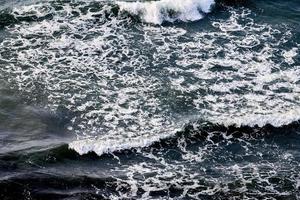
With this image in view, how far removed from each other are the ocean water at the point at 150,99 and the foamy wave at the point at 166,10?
0.15 feet

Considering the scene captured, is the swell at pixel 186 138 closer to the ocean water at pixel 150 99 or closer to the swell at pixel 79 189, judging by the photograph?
the ocean water at pixel 150 99

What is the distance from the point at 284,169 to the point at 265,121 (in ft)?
6.24

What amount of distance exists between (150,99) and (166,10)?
592 centimetres

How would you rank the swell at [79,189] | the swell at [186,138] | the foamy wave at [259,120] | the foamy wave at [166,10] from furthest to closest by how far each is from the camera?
the foamy wave at [166,10] < the foamy wave at [259,120] < the swell at [186,138] < the swell at [79,189]

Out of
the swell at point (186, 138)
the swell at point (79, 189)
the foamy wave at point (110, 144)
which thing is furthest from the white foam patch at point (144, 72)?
the swell at point (79, 189)

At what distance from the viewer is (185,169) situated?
1254cm

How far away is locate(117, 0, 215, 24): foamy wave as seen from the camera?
1939 centimetres

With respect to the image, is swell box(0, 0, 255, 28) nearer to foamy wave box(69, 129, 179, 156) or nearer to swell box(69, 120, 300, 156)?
swell box(69, 120, 300, 156)

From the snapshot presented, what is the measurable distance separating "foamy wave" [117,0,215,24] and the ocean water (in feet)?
0.15

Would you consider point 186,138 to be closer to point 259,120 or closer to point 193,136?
point 193,136

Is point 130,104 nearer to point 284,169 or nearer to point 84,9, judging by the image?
point 284,169

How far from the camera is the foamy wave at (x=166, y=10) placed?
19391 mm

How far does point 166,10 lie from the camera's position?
19.7 m

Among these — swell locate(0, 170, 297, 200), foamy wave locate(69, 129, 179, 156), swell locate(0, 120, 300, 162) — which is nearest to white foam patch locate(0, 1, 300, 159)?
foamy wave locate(69, 129, 179, 156)
